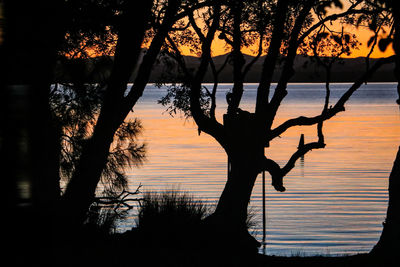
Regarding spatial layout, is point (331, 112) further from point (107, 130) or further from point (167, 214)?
point (107, 130)

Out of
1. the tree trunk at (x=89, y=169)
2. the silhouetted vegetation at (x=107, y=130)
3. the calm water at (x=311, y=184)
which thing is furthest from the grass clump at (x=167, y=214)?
the tree trunk at (x=89, y=169)

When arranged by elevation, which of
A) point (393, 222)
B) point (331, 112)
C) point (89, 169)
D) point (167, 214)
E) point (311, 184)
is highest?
point (331, 112)

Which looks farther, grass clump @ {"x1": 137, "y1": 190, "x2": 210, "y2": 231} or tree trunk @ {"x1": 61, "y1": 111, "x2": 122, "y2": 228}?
grass clump @ {"x1": 137, "y1": 190, "x2": 210, "y2": 231}

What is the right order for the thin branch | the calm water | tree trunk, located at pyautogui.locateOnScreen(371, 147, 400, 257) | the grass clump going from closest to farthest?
tree trunk, located at pyautogui.locateOnScreen(371, 147, 400, 257) → the grass clump → the thin branch → the calm water

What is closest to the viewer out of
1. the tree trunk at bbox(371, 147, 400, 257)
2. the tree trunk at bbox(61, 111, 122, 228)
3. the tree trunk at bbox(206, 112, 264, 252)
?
the tree trunk at bbox(61, 111, 122, 228)

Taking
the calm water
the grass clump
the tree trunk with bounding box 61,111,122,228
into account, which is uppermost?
the tree trunk with bounding box 61,111,122,228

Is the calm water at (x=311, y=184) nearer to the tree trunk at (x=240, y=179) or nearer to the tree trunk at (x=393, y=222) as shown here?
the tree trunk at (x=240, y=179)

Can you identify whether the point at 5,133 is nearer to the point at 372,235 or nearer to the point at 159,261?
the point at 159,261

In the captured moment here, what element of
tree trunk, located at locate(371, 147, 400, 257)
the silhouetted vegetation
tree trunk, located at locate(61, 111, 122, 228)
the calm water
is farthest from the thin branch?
tree trunk, located at locate(61, 111, 122, 228)

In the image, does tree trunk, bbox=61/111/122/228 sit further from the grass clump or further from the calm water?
the calm water

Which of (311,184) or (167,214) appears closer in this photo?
(167,214)

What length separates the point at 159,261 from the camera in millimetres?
8750

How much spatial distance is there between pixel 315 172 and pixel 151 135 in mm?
25936

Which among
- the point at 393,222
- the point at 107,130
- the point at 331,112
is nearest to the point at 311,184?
the point at 331,112
